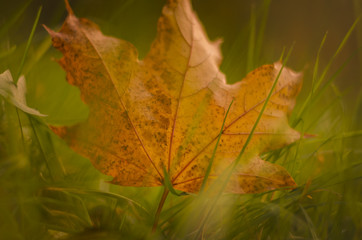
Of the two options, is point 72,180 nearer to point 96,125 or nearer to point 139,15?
point 96,125

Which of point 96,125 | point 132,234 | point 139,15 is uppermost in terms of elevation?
point 139,15

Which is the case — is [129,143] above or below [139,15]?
below

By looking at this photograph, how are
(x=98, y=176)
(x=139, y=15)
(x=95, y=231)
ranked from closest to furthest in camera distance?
(x=95, y=231)
(x=98, y=176)
(x=139, y=15)

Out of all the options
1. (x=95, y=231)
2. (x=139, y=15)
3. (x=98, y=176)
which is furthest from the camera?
(x=139, y=15)

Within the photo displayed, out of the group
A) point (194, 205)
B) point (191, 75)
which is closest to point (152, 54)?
point (191, 75)

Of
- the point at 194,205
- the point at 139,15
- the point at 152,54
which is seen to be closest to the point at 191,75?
the point at 152,54

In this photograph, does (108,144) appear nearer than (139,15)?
Yes

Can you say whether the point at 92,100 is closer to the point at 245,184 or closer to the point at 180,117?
the point at 180,117
